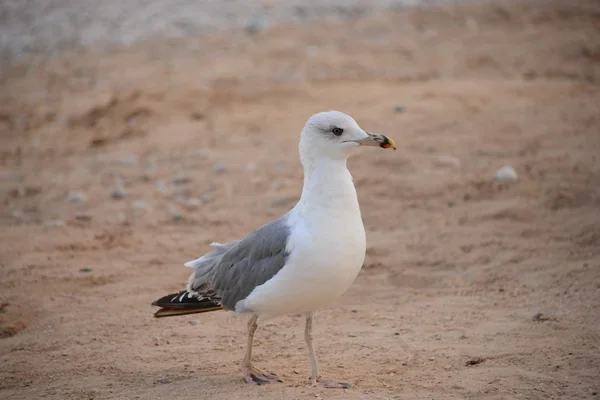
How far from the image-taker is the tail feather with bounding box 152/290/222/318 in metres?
5.13

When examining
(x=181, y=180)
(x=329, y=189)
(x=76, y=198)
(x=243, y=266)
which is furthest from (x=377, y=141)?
(x=76, y=198)

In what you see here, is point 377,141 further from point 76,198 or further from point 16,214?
point 16,214

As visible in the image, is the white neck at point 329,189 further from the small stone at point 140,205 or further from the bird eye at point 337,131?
the small stone at point 140,205

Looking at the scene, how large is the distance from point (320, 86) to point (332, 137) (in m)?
6.24

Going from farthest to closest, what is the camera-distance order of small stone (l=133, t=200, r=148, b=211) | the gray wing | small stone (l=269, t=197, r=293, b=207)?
small stone (l=133, t=200, r=148, b=211)
small stone (l=269, t=197, r=293, b=207)
the gray wing

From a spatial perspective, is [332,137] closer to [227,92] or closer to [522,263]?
[522,263]

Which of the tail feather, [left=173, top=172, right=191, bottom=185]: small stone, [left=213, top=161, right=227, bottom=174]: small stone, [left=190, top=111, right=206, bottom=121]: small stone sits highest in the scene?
[left=190, top=111, right=206, bottom=121]: small stone

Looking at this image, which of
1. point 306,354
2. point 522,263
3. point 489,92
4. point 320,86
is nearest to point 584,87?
point 489,92

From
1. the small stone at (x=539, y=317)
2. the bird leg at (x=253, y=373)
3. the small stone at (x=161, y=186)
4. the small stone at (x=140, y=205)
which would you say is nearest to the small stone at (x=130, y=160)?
the small stone at (x=161, y=186)

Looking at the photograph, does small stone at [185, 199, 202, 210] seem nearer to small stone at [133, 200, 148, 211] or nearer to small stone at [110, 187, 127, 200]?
small stone at [133, 200, 148, 211]

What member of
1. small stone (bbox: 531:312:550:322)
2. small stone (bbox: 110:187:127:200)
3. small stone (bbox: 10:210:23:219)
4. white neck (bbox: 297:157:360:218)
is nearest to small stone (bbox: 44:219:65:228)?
small stone (bbox: 10:210:23:219)

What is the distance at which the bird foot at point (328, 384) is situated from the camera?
15.3 ft

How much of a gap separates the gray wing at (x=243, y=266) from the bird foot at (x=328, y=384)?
0.65 metres

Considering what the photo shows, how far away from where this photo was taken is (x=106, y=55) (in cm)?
1311
